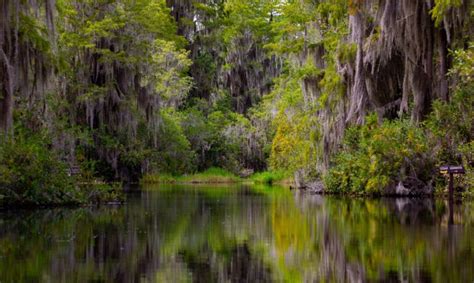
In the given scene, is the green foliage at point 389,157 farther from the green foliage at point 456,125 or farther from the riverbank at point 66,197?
the riverbank at point 66,197

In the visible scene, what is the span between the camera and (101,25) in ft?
89.3

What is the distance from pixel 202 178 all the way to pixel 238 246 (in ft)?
97.8

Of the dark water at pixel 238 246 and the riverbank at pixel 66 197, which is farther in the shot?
the riverbank at pixel 66 197

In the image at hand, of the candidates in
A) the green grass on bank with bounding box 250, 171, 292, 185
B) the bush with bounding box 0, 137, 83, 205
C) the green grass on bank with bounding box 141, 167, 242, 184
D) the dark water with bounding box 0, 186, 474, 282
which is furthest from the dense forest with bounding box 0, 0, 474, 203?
the dark water with bounding box 0, 186, 474, 282

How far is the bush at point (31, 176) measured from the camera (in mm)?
14578

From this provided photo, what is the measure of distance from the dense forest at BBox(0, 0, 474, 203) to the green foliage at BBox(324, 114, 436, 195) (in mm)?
40

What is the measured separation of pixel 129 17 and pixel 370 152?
1260 centimetres

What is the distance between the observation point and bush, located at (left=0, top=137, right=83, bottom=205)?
14.6 meters

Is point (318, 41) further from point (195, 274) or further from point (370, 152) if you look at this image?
point (195, 274)

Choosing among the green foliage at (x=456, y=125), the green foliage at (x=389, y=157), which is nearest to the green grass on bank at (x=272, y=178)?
the green foliage at (x=389, y=157)

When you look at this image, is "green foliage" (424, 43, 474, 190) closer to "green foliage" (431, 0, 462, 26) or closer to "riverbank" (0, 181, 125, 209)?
"green foliage" (431, 0, 462, 26)

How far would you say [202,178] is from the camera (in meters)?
38.8

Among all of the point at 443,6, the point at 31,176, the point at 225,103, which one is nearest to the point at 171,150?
the point at 225,103

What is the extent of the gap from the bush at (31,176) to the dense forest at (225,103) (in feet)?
0.10
